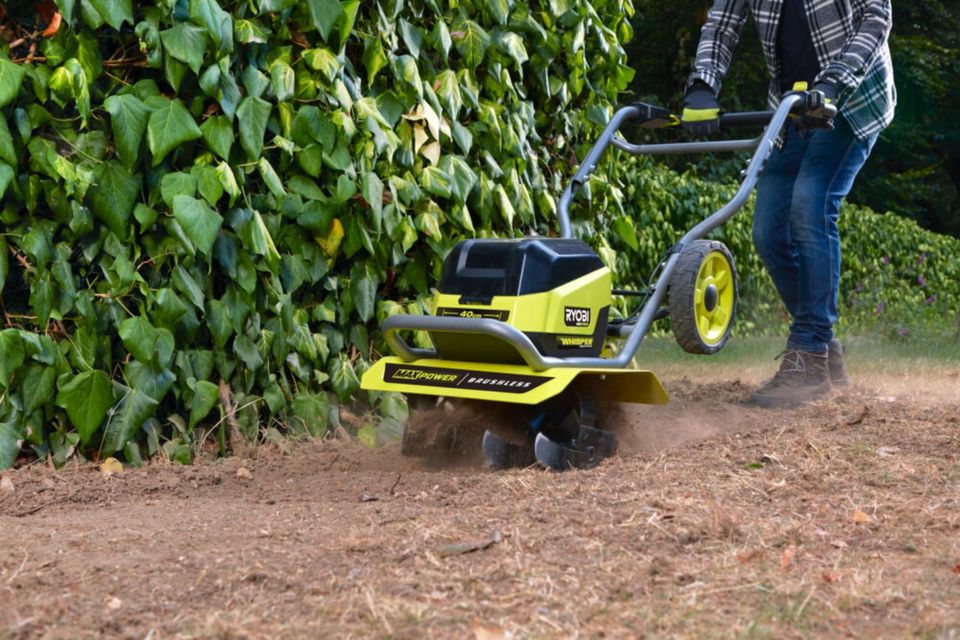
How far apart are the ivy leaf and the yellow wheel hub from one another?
1.18 metres

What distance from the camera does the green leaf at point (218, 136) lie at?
365cm

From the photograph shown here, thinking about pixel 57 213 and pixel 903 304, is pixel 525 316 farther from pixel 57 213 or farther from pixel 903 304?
pixel 903 304

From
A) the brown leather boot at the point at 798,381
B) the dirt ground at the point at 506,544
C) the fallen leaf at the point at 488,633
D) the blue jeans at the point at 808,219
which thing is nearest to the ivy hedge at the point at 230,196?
the dirt ground at the point at 506,544

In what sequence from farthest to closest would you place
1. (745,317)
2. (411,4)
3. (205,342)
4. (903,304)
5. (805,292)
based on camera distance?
(903,304), (745,317), (805,292), (411,4), (205,342)

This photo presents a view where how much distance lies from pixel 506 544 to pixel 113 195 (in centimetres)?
168

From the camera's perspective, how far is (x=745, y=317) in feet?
35.9

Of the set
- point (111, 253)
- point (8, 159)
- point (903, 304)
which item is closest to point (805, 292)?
point (111, 253)

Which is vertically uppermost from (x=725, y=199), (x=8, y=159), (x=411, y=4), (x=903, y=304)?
(x=411, y=4)

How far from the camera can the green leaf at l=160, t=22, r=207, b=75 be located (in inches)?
138

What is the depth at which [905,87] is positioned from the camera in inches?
741

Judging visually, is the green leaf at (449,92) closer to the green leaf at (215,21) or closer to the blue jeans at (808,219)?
the green leaf at (215,21)

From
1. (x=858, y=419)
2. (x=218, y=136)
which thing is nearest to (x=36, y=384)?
(x=218, y=136)

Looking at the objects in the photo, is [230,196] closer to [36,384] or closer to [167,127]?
[167,127]

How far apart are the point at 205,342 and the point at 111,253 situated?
463mm
